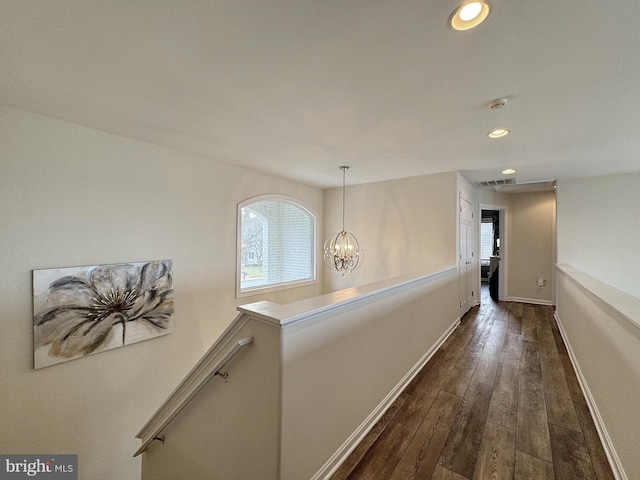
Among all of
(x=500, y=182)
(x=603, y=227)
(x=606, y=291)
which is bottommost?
(x=606, y=291)

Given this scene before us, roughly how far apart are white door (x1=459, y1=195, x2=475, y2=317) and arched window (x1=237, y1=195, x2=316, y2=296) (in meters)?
2.70

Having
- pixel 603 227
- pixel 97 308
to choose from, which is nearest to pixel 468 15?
pixel 97 308

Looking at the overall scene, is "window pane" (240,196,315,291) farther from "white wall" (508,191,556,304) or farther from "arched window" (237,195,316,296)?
"white wall" (508,191,556,304)

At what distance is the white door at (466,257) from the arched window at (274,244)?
2.70m

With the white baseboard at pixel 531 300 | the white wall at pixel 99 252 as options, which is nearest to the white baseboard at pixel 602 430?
the white baseboard at pixel 531 300

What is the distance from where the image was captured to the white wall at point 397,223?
13.2 feet

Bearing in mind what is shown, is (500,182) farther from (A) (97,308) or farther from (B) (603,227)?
(A) (97,308)

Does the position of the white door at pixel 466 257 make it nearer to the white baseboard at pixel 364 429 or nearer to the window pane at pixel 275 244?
the white baseboard at pixel 364 429

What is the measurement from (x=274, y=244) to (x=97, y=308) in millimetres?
2714

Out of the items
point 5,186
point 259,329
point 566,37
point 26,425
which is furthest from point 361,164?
point 26,425

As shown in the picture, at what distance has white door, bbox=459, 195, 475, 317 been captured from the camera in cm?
435

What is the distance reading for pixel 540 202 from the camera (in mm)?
5531

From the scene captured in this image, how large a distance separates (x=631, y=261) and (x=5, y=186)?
24.7 ft

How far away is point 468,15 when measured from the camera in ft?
3.84
